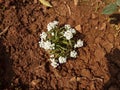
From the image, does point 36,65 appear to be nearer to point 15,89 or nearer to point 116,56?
point 15,89

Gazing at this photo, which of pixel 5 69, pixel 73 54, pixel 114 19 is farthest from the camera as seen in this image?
pixel 114 19

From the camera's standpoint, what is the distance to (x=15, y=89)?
2.94 meters

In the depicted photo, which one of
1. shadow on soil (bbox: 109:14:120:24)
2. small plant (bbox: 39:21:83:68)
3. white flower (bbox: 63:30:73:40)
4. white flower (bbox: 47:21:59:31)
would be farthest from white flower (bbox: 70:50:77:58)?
shadow on soil (bbox: 109:14:120:24)

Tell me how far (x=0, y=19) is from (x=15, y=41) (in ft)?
0.96

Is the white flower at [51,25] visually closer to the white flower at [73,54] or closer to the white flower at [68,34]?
the white flower at [68,34]

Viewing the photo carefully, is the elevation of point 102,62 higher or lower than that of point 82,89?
higher

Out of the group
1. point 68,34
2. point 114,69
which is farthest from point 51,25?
point 114,69

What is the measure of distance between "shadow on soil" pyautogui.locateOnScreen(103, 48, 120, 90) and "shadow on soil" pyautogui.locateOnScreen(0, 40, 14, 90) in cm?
95

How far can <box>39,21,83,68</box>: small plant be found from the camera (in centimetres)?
315

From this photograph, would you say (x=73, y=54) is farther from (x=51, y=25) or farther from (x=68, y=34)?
(x=51, y=25)

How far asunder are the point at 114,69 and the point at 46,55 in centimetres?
71

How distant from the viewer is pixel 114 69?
3.16 meters

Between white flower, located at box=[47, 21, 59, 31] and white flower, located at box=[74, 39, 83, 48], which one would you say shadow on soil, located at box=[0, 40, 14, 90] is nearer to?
white flower, located at box=[47, 21, 59, 31]

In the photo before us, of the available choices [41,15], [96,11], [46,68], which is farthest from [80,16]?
[46,68]
